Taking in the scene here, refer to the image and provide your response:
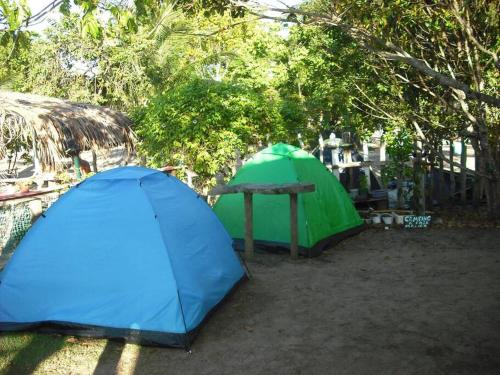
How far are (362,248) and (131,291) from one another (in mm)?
4497

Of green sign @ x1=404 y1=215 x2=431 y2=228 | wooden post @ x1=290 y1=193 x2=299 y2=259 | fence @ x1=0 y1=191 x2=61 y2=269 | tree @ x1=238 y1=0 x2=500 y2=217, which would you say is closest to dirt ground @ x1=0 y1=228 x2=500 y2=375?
wooden post @ x1=290 y1=193 x2=299 y2=259

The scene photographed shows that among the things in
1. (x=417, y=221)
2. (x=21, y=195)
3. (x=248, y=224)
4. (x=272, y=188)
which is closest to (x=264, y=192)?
(x=272, y=188)

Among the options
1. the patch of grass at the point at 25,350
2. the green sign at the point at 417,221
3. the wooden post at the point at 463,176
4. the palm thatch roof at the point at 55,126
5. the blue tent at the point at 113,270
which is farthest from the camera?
the wooden post at the point at 463,176

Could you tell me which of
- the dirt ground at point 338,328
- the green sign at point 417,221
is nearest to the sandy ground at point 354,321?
the dirt ground at point 338,328

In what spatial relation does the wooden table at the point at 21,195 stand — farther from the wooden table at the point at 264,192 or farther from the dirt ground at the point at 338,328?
the wooden table at the point at 264,192

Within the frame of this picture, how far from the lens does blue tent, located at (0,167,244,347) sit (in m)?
4.46

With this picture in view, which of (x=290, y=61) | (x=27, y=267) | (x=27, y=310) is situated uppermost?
(x=290, y=61)

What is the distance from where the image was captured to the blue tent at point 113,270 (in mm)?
4465

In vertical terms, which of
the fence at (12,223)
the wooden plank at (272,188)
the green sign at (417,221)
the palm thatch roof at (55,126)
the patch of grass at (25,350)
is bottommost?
the patch of grass at (25,350)

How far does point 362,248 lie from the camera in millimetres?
7836

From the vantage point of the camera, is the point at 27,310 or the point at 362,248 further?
the point at 362,248

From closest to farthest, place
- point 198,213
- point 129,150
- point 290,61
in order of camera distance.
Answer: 1. point 198,213
2. point 129,150
3. point 290,61

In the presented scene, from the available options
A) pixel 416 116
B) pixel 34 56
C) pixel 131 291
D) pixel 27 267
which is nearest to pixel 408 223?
pixel 416 116

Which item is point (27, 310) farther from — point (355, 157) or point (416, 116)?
point (355, 157)
